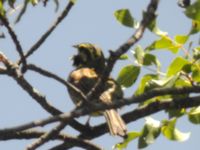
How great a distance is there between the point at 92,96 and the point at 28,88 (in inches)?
14.4

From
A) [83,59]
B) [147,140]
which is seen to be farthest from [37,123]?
[83,59]

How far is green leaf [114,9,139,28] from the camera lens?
3.06 m

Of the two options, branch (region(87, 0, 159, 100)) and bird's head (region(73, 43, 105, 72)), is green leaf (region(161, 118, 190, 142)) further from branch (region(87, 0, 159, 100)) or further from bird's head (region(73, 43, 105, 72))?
bird's head (region(73, 43, 105, 72))

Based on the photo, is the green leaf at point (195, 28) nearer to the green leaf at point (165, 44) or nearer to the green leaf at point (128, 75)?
the green leaf at point (165, 44)

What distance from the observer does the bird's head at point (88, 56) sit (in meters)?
7.00

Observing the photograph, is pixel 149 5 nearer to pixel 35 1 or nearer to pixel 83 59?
pixel 35 1

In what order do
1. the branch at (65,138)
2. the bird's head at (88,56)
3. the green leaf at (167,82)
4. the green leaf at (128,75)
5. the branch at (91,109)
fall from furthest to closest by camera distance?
the bird's head at (88,56) → the green leaf at (128,75) → the branch at (65,138) → the green leaf at (167,82) → the branch at (91,109)

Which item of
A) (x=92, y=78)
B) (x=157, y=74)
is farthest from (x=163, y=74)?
(x=92, y=78)

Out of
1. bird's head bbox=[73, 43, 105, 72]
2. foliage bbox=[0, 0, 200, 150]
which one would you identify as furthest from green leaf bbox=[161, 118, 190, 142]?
bird's head bbox=[73, 43, 105, 72]

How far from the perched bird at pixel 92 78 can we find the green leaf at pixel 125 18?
1027 millimetres

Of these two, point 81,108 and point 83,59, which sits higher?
point 83,59

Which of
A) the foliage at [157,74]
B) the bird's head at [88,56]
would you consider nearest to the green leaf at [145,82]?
the foliage at [157,74]

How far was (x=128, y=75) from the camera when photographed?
3.36m

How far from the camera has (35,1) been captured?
330cm
